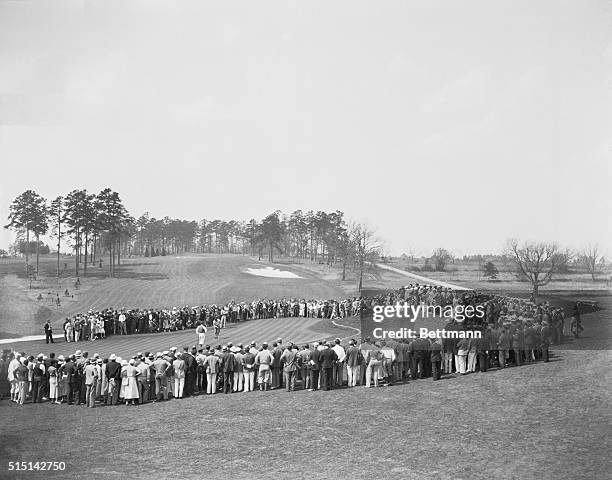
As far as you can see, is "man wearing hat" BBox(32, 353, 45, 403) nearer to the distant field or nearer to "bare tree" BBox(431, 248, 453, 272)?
the distant field

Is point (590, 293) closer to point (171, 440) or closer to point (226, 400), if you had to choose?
point (226, 400)

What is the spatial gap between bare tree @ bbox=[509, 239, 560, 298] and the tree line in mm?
5300

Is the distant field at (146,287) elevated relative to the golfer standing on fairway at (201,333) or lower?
elevated

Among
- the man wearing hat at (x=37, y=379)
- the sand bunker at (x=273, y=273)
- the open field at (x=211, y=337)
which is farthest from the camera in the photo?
the sand bunker at (x=273, y=273)

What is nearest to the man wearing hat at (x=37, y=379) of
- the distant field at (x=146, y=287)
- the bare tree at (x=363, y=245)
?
the distant field at (x=146, y=287)

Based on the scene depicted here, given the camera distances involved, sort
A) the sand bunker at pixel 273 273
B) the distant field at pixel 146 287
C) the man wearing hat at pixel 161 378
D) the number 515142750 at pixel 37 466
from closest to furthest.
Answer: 1. the number 515142750 at pixel 37 466
2. the man wearing hat at pixel 161 378
3. the distant field at pixel 146 287
4. the sand bunker at pixel 273 273

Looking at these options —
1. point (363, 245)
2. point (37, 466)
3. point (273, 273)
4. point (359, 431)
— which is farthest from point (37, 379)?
point (363, 245)

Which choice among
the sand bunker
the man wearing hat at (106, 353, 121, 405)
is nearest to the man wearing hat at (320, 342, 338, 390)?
the man wearing hat at (106, 353, 121, 405)

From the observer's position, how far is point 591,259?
2142 centimetres

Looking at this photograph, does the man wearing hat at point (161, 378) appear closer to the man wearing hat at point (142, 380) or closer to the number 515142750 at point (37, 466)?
the man wearing hat at point (142, 380)

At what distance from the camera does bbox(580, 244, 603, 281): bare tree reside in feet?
69.4

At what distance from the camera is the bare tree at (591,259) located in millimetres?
21141

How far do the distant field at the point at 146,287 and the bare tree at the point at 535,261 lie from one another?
7080mm

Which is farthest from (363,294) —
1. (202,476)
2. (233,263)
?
(202,476)
